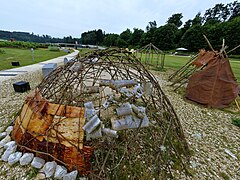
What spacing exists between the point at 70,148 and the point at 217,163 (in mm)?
2531

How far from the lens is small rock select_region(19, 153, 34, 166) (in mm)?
1961

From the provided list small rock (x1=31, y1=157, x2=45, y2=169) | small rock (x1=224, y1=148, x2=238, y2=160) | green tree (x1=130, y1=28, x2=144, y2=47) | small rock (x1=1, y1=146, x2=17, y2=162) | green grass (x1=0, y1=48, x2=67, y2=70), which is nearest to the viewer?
small rock (x1=31, y1=157, x2=45, y2=169)

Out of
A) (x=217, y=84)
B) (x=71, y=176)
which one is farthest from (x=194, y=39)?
(x=71, y=176)

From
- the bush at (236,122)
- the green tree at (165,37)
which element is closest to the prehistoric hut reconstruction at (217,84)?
the bush at (236,122)

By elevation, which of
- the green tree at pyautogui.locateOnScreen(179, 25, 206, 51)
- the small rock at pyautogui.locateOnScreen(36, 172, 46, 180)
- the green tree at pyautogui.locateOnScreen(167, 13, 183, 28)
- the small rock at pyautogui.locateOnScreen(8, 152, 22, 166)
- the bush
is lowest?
the bush

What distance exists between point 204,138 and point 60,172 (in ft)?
9.90

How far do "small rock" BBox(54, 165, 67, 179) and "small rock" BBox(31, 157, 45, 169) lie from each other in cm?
26

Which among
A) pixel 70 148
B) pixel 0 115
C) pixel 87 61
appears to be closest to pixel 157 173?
pixel 70 148

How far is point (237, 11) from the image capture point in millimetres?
59344

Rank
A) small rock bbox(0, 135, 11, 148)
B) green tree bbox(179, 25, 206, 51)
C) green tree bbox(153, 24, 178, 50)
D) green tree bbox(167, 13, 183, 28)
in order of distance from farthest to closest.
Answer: green tree bbox(167, 13, 183, 28), green tree bbox(153, 24, 178, 50), green tree bbox(179, 25, 206, 51), small rock bbox(0, 135, 11, 148)

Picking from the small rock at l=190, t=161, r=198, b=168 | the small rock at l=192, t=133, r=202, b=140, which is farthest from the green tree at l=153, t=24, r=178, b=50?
the small rock at l=190, t=161, r=198, b=168

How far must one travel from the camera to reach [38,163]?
75.4 inches

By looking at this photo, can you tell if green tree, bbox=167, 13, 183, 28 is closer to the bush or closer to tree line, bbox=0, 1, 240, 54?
tree line, bbox=0, 1, 240, 54

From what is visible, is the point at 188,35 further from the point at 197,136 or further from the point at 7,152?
the point at 7,152
